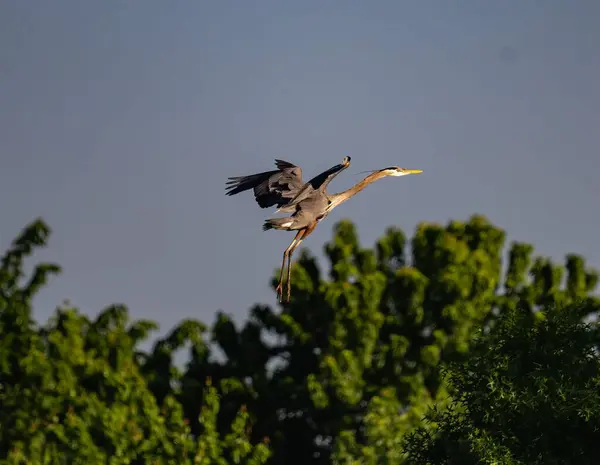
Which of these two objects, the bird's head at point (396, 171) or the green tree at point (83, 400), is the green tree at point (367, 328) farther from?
the bird's head at point (396, 171)

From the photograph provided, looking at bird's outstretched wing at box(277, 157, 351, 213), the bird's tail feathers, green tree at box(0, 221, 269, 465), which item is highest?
green tree at box(0, 221, 269, 465)

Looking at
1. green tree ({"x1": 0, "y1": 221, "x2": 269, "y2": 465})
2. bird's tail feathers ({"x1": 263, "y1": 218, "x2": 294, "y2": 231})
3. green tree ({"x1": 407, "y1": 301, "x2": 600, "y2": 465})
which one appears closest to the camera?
bird's tail feathers ({"x1": 263, "y1": 218, "x2": 294, "y2": 231})

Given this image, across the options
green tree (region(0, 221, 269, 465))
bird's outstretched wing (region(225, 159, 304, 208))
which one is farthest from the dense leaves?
bird's outstretched wing (region(225, 159, 304, 208))

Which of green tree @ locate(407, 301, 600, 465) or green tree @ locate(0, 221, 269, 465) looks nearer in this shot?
green tree @ locate(407, 301, 600, 465)

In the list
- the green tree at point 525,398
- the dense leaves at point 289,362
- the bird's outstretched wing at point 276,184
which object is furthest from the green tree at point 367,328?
the bird's outstretched wing at point 276,184

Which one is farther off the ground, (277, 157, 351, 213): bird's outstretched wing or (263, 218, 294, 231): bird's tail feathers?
(277, 157, 351, 213): bird's outstretched wing

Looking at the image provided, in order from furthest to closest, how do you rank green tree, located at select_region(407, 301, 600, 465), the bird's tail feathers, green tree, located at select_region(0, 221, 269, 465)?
green tree, located at select_region(0, 221, 269, 465)
green tree, located at select_region(407, 301, 600, 465)
the bird's tail feathers

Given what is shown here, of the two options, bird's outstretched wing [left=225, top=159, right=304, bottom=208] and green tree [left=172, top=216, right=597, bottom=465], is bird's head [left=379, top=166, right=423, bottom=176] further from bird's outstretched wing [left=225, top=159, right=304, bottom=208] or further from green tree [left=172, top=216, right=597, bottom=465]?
green tree [left=172, top=216, right=597, bottom=465]

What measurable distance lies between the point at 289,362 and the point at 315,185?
30.2 metres

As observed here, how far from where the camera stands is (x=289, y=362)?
162 ft

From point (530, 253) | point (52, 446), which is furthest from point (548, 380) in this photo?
point (530, 253)

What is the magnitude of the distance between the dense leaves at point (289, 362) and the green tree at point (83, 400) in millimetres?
40

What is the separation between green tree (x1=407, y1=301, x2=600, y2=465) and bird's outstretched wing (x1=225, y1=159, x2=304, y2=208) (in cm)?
750

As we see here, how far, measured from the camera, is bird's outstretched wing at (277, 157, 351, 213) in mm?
19266
